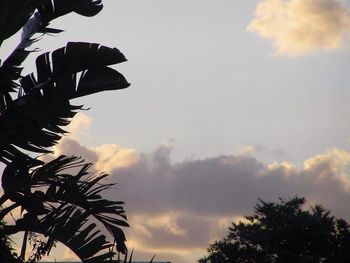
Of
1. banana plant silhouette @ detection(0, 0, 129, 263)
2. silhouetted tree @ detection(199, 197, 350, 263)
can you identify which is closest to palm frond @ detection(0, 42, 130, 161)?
banana plant silhouette @ detection(0, 0, 129, 263)

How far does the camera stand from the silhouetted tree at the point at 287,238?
85.9 feet

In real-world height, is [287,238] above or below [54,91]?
above

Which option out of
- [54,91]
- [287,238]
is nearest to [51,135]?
[54,91]

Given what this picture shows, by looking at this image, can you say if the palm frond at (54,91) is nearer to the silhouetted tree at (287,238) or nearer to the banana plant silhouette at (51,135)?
the banana plant silhouette at (51,135)

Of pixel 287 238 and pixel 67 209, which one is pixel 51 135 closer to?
pixel 67 209

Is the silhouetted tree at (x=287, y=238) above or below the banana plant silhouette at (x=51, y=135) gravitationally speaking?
above

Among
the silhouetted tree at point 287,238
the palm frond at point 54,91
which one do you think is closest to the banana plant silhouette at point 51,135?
the palm frond at point 54,91

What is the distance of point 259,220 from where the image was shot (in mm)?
28141

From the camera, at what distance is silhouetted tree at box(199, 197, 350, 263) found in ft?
85.9

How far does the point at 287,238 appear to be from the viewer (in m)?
27.0

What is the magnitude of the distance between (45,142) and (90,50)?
1.42 metres

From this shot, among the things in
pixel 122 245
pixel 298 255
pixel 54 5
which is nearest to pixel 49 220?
pixel 122 245

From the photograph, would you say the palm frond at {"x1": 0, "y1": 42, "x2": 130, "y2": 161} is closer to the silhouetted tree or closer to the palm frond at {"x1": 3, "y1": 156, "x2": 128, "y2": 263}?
the palm frond at {"x1": 3, "y1": 156, "x2": 128, "y2": 263}

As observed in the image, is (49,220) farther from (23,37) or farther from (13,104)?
(23,37)
